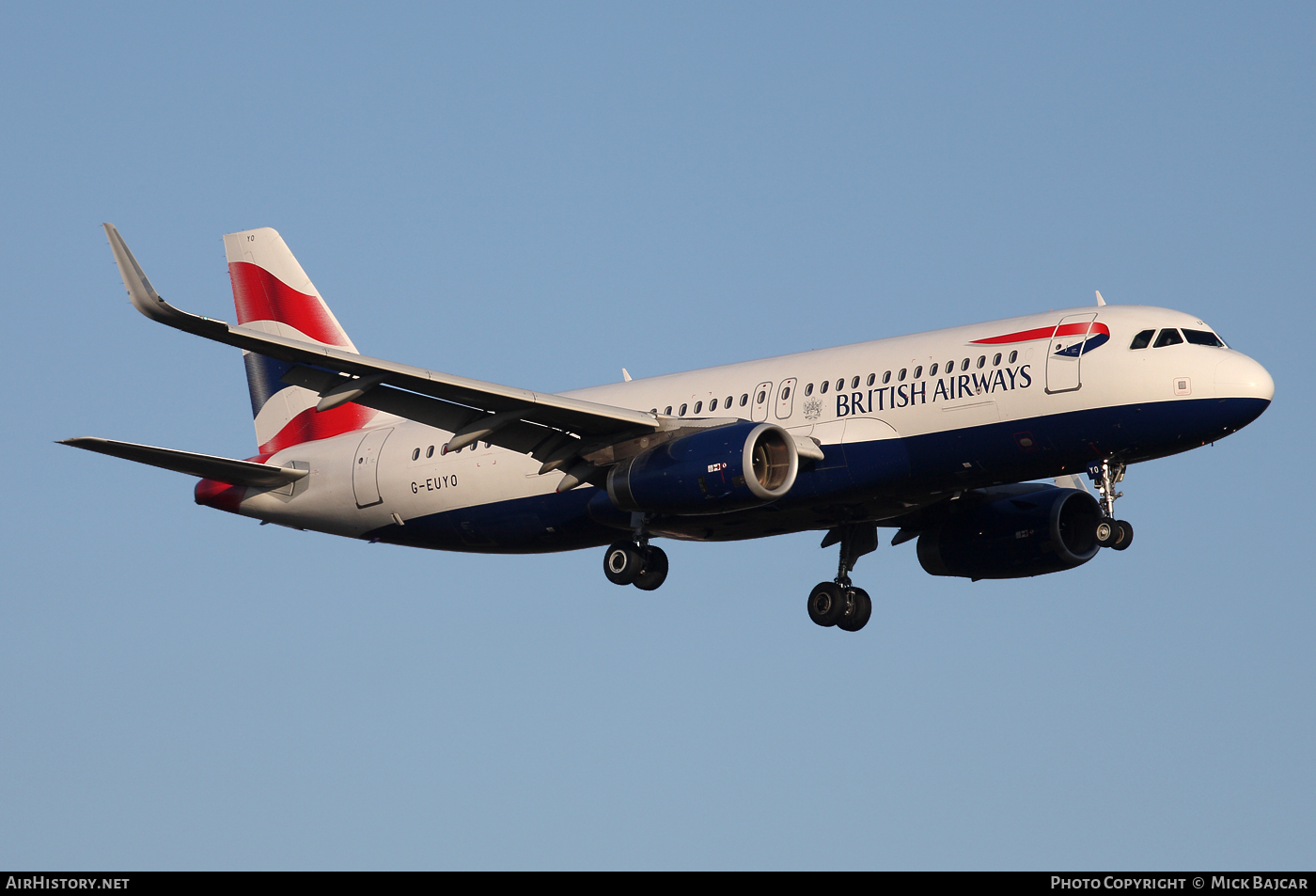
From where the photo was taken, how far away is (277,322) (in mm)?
49031

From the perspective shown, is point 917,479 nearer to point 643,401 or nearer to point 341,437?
point 643,401

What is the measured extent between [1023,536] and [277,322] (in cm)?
2051

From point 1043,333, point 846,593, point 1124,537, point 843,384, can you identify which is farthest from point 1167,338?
point 846,593

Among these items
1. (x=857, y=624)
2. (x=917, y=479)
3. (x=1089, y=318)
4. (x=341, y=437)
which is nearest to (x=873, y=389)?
(x=917, y=479)

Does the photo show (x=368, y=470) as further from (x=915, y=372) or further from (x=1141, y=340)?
(x=1141, y=340)

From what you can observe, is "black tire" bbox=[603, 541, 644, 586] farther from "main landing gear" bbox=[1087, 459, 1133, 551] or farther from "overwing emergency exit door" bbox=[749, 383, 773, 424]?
"main landing gear" bbox=[1087, 459, 1133, 551]

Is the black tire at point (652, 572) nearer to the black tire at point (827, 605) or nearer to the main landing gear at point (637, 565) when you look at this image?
the main landing gear at point (637, 565)

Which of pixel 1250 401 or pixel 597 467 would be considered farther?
pixel 597 467

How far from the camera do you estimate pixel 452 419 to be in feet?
126

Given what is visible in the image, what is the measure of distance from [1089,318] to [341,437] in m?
19.6

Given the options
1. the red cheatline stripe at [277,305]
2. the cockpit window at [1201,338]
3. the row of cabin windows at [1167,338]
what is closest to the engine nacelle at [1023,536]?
the cockpit window at [1201,338]

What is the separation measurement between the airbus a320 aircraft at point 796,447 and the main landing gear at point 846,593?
6 centimetres
